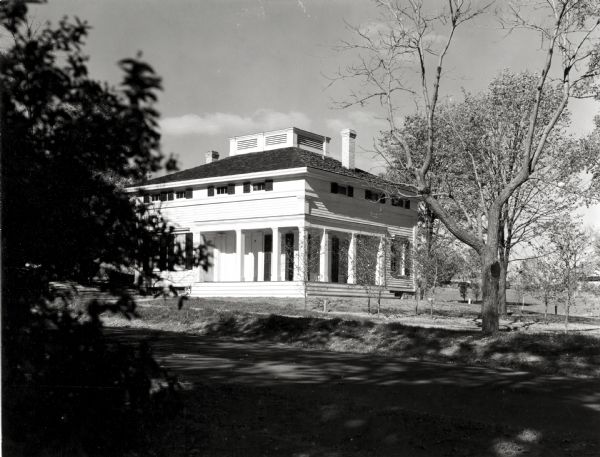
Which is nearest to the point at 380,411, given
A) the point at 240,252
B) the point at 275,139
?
the point at 240,252

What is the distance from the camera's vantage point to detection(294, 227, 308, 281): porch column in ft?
104

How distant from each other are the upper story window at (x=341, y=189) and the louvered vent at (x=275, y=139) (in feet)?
16.6

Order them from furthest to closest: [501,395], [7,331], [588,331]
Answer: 1. [588,331]
2. [501,395]
3. [7,331]

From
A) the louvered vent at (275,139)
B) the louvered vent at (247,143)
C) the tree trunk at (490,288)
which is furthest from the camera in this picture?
the louvered vent at (247,143)

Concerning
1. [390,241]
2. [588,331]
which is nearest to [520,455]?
[588,331]

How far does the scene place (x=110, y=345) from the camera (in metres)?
4.62

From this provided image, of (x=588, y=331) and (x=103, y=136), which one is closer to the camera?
(x=103, y=136)

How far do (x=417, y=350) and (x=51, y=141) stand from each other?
10757 millimetres

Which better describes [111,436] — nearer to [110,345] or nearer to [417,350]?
[110,345]

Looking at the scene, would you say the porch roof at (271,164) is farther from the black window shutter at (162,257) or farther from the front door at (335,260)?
the black window shutter at (162,257)

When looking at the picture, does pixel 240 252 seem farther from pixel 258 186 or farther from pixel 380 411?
pixel 380 411

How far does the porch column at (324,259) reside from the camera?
3559cm

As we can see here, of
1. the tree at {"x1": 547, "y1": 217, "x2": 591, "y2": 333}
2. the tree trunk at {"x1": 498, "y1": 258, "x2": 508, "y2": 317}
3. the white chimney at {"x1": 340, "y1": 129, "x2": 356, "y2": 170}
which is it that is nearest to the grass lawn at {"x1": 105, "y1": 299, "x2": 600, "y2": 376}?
the tree at {"x1": 547, "y1": 217, "x2": 591, "y2": 333}

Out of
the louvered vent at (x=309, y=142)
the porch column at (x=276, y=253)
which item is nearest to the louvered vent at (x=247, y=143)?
the louvered vent at (x=309, y=142)
